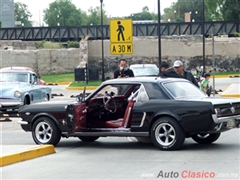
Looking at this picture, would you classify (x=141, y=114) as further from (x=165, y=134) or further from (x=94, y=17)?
(x=94, y=17)

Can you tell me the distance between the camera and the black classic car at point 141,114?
1237 centimetres

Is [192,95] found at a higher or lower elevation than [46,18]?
lower

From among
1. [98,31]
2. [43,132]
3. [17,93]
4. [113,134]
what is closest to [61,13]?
[98,31]

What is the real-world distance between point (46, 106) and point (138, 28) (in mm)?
61400

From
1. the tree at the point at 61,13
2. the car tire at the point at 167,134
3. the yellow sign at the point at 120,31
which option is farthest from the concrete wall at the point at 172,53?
the tree at the point at 61,13

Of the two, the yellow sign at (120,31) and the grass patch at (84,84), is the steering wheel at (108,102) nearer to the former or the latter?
the yellow sign at (120,31)

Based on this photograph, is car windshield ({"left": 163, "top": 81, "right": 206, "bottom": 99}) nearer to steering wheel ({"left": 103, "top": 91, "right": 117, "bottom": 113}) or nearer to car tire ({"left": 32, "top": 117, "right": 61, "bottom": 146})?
steering wheel ({"left": 103, "top": 91, "right": 117, "bottom": 113})

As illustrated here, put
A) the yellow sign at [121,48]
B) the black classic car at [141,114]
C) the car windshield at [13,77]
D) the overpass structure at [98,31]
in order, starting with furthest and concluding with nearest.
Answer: the overpass structure at [98,31] < the car windshield at [13,77] < the yellow sign at [121,48] < the black classic car at [141,114]

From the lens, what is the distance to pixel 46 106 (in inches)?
543

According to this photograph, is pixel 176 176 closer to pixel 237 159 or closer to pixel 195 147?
pixel 237 159

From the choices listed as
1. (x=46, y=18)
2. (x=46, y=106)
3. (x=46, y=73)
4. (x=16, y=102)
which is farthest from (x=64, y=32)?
(x=46, y=18)

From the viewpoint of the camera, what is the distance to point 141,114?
12.9m

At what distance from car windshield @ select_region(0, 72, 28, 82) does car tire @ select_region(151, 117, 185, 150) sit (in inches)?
511

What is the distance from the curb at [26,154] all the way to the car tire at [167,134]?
6.95 ft
